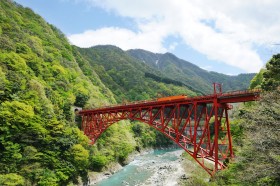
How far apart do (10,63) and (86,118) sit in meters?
14.8

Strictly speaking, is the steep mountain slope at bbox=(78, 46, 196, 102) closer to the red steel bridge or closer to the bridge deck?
the red steel bridge

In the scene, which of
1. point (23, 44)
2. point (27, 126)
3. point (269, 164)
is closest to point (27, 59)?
point (23, 44)

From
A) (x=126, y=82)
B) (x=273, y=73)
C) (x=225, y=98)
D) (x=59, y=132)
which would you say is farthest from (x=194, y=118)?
(x=126, y=82)

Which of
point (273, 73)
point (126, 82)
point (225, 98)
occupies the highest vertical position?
point (126, 82)

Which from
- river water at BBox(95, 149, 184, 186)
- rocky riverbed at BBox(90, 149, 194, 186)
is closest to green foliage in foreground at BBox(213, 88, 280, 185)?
rocky riverbed at BBox(90, 149, 194, 186)

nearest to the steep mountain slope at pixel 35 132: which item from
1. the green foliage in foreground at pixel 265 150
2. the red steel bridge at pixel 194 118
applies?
the red steel bridge at pixel 194 118

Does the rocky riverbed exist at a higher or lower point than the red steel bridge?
lower

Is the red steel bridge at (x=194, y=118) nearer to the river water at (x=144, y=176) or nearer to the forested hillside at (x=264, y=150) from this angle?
the forested hillside at (x=264, y=150)

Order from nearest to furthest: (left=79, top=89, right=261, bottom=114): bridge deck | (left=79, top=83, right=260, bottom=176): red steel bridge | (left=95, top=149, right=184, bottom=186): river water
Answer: (left=79, top=89, right=261, bottom=114): bridge deck
(left=79, top=83, right=260, bottom=176): red steel bridge
(left=95, top=149, right=184, bottom=186): river water

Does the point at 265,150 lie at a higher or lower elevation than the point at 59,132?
higher

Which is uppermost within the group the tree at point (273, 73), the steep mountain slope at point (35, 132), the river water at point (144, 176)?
the tree at point (273, 73)

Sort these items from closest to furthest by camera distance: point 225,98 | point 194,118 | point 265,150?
point 265,150 < point 225,98 < point 194,118

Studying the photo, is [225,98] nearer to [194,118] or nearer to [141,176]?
[194,118]

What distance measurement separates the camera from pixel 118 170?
40719 mm
